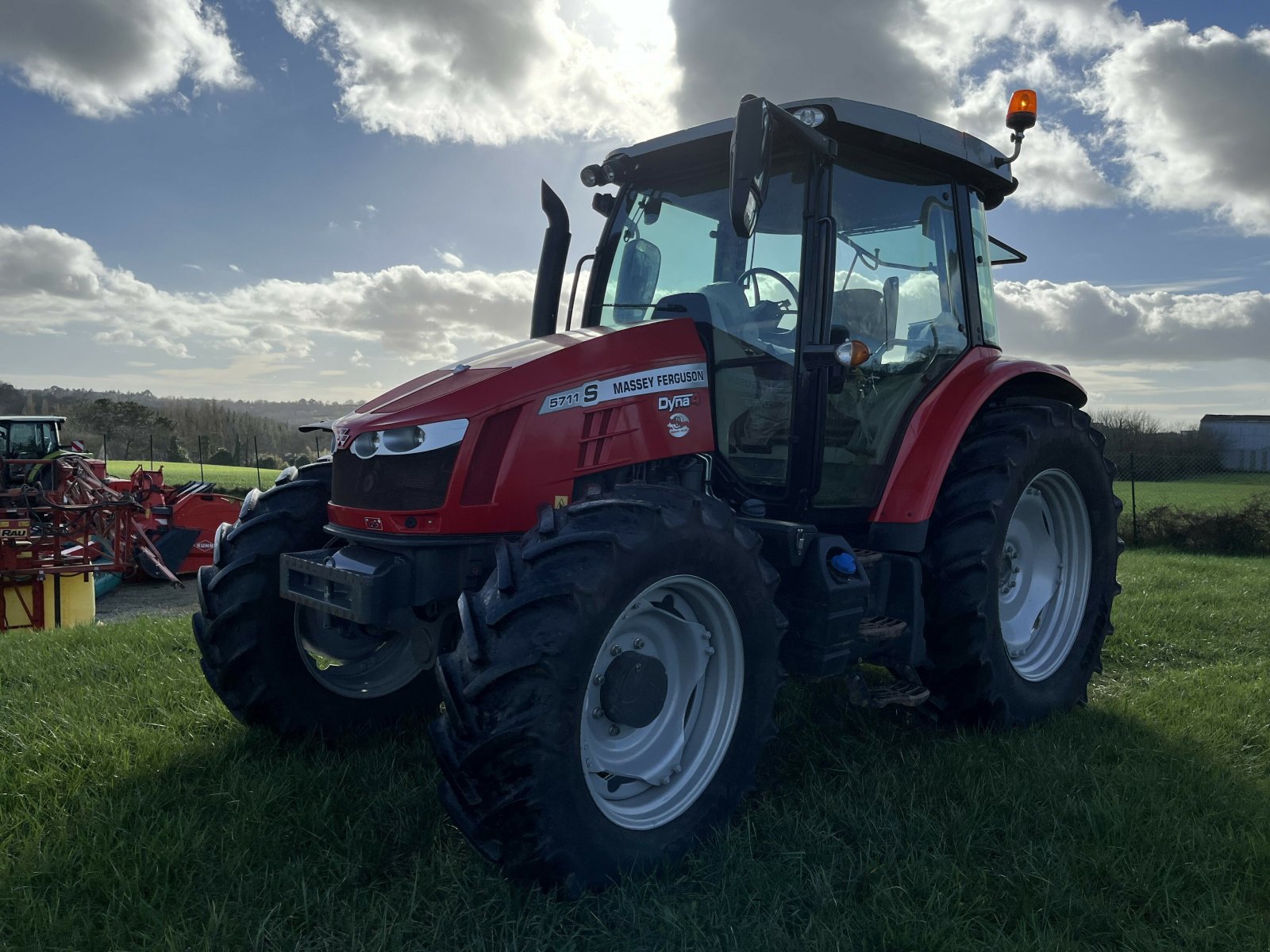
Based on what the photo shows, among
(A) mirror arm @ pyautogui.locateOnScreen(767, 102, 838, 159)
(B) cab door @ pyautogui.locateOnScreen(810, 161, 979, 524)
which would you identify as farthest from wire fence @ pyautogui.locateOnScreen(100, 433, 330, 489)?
(A) mirror arm @ pyautogui.locateOnScreen(767, 102, 838, 159)

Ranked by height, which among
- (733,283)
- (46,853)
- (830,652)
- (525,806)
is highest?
(733,283)

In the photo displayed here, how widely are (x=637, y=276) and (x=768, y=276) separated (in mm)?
587

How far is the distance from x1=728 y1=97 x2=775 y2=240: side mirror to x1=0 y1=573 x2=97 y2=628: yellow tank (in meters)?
9.67

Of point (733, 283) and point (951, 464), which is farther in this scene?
point (951, 464)

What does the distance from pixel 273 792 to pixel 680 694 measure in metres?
1.34

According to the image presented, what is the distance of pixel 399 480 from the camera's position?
107 inches

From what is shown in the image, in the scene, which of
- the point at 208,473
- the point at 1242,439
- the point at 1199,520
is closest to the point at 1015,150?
the point at 1199,520

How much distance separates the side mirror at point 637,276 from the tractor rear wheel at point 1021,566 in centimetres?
143

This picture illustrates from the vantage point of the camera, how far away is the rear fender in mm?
3398

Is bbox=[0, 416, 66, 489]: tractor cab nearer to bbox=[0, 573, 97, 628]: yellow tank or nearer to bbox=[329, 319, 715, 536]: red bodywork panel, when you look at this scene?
bbox=[0, 573, 97, 628]: yellow tank

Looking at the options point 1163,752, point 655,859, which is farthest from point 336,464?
point 1163,752

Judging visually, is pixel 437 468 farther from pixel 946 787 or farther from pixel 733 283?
pixel 946 787

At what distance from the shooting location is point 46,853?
2.51 m

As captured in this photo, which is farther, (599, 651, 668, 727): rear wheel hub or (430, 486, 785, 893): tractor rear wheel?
(599, 651, 668, 727): rear wheel hub
